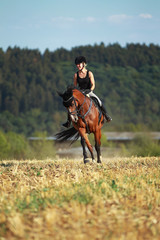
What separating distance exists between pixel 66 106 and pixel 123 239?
18.4 ft

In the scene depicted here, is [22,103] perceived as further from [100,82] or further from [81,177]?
[81,177]

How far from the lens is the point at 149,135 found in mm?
28531

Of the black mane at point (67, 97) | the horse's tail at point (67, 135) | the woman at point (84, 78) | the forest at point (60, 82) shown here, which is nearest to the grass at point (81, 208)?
the black mane at point (67, 97)

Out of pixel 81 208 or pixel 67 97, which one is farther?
pixel 67 97

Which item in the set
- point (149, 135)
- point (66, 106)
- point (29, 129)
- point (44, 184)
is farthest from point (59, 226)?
point (29, 129)

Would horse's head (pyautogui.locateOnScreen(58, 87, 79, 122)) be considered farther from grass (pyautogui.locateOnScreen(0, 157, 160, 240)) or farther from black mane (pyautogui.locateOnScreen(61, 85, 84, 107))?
grass (pyautogui.locateOnScreen(0, 157, 160, 240))

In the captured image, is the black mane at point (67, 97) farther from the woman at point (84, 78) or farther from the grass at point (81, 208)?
the grass at point (81, 208)

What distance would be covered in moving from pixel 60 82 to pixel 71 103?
86782 millimetres

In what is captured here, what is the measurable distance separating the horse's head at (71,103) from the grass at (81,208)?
6.04 ft

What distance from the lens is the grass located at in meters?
5.04

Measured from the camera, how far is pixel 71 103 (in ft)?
32.7


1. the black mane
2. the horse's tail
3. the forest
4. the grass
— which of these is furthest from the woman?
the forest

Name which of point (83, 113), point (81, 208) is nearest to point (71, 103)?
point (83, 113)

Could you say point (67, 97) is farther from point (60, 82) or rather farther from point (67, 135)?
point (60, 82)
